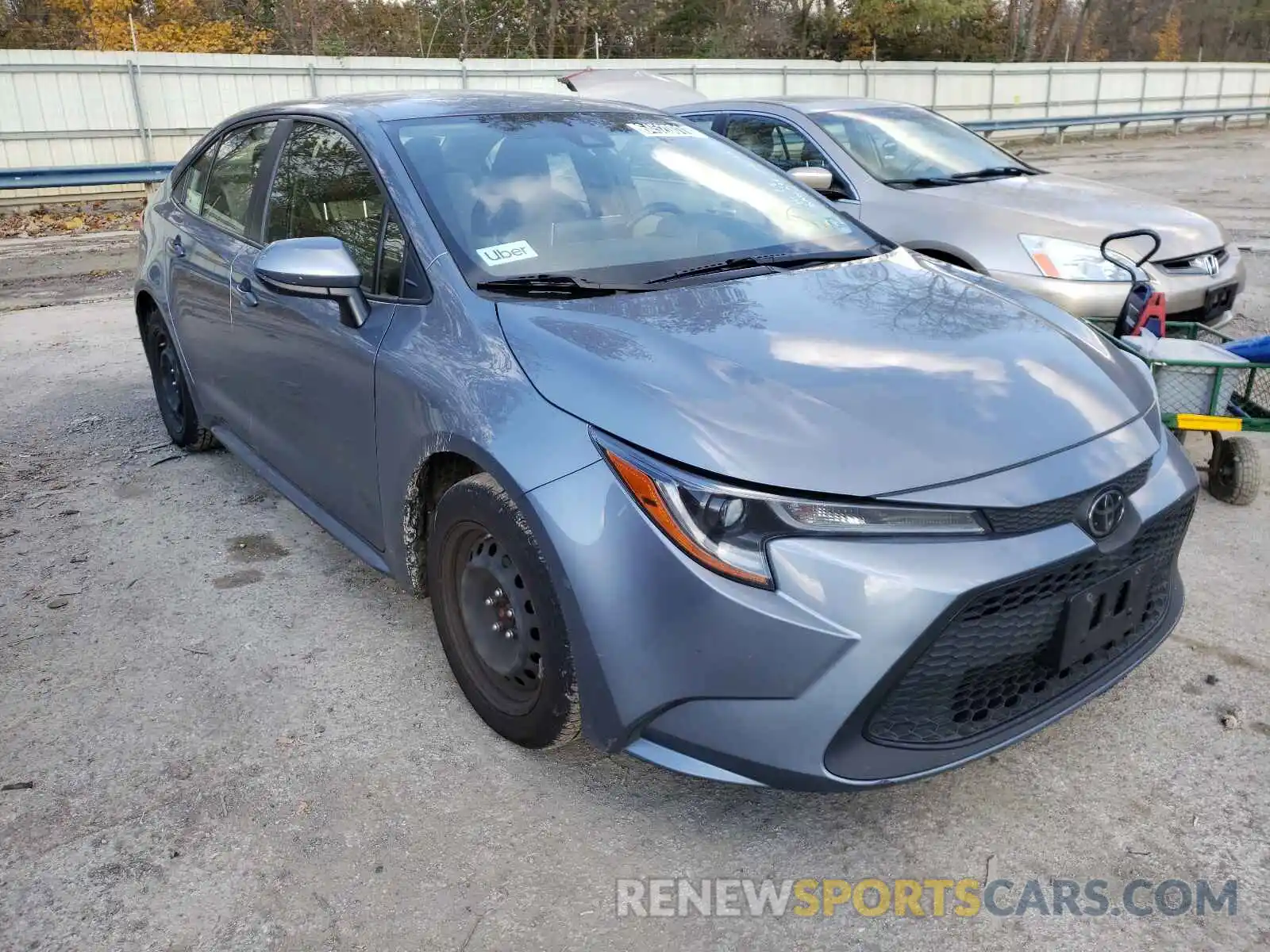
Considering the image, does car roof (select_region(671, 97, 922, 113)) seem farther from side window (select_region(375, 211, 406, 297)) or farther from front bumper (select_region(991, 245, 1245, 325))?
side window (select_region(375, 211, 406, 297))

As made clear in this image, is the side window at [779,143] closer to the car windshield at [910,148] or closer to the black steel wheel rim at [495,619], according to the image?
the car windshield at [910,148]

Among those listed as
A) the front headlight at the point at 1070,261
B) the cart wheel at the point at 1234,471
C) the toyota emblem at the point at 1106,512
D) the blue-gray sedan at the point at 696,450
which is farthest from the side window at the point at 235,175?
the cart wheel at the point at 1234,471

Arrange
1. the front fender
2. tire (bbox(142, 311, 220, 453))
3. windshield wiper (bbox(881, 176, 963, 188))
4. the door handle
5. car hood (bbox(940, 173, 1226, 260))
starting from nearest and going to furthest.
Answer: the front fender
the door handle
tire (bbox(142, 311, 220, 453))
car hood (bbox(940, 173, 1226, 260))
windshield wiper (bbox(881, 176, 963, 188))

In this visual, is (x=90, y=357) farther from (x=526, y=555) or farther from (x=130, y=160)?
(x=130, y=160)

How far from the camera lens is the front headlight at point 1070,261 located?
5.14 meters

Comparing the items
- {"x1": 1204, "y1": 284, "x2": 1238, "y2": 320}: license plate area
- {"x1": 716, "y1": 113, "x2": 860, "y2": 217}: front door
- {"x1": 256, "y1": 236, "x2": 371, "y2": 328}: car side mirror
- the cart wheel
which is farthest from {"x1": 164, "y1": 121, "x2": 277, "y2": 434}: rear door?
{"x1": 1204, "y1": 284, "x2": 1238, "y2": 320}: license plate area

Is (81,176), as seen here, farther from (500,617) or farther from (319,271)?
(500,617)

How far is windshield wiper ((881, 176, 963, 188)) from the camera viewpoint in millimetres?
6020

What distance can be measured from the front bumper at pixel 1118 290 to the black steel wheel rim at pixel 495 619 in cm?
342

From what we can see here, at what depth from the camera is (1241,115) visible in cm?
2981

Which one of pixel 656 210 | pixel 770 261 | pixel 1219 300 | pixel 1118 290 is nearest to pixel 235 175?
pixel 656 210

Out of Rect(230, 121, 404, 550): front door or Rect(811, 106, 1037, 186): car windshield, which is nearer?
Rect(230, 121, 404, 550): front door

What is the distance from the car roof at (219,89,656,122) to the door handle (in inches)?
25.3

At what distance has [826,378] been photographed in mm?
2328
